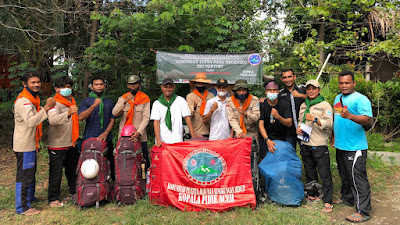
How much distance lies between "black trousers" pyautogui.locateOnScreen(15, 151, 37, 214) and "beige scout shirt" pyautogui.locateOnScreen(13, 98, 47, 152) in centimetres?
10

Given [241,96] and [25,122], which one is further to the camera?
[241,96]

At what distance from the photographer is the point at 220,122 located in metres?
4.61

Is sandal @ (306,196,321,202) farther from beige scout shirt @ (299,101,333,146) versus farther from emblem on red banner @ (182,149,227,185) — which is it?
emblem on red banner @ (182,149,227,185)

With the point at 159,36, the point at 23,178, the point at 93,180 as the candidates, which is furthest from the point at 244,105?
the point at 159,36

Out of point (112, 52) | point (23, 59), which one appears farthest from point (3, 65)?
point (112, 52)

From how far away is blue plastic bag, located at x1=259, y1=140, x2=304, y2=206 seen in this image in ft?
13.7

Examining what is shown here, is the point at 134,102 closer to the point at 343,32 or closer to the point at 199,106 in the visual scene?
the point at 199,106

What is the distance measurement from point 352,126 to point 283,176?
1184 millimetres

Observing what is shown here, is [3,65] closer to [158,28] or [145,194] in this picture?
[158,28]

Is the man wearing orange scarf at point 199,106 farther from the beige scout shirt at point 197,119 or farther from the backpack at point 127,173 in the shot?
the backpack at point 127,173

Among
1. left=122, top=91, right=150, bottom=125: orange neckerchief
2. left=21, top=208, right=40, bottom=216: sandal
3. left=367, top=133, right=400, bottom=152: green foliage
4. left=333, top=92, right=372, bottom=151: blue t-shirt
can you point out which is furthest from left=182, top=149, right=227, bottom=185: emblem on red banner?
left=367, top=133, right=400, bottom=152: green foliage

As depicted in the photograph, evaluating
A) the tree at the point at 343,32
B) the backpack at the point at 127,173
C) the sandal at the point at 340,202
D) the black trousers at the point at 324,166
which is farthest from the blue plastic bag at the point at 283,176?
the tree at the point at 343,32

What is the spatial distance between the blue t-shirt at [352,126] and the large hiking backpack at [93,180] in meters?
3.48

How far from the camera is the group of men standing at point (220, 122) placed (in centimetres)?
393
